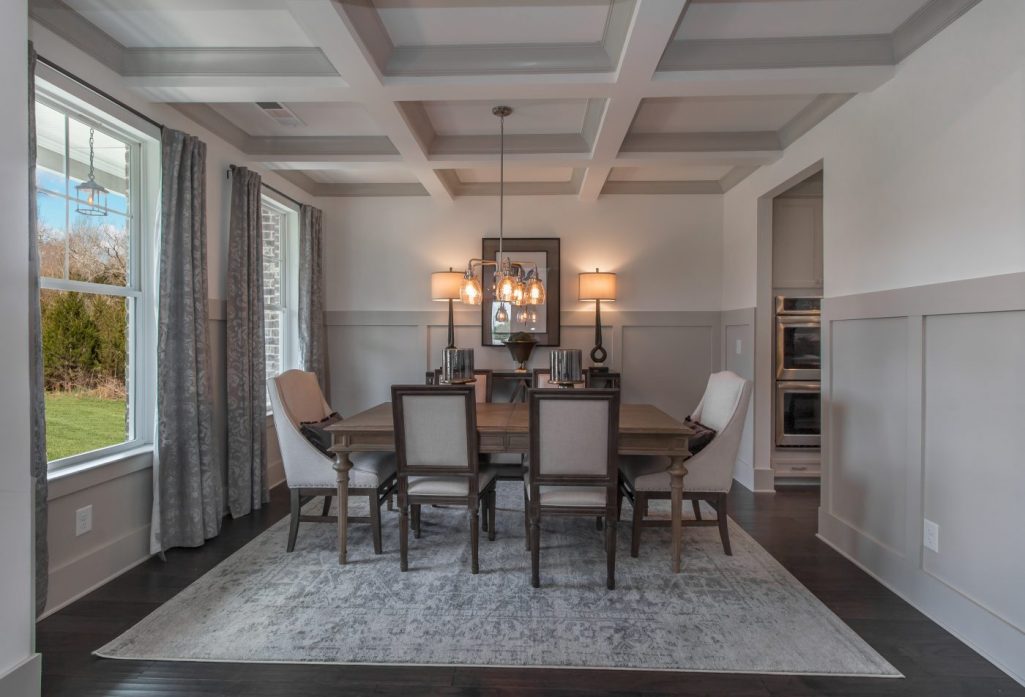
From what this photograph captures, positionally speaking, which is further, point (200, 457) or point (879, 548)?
point (200, 457)

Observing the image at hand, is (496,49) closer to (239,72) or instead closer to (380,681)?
(239,72)

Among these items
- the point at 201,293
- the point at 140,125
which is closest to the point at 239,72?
the point at 140,125

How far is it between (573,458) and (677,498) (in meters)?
0.61

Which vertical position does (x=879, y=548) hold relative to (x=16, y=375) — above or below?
below

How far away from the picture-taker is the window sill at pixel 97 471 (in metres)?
2.27

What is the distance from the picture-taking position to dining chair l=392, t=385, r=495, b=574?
2.49 metres

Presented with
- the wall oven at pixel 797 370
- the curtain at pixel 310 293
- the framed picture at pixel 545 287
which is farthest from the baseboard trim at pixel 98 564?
the wall oven at pixel 797 370

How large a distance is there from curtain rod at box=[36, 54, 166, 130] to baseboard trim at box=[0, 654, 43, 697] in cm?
229

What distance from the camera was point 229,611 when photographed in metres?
2.24

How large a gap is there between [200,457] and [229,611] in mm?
1025

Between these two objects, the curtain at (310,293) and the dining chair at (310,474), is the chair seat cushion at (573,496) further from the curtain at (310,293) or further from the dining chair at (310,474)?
the curtain at (310,293)

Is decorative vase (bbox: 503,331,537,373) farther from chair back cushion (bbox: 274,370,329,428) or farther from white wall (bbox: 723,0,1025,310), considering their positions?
white wall (bbox: 723,0,1025,310)

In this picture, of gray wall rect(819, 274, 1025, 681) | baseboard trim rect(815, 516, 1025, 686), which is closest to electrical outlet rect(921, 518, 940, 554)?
gray wall rect(819, 274, 1025, 681)

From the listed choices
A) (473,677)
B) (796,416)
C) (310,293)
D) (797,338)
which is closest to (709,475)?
(473,677)
